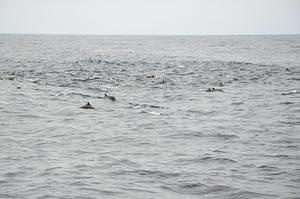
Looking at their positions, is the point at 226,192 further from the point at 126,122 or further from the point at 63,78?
the point at 63,78

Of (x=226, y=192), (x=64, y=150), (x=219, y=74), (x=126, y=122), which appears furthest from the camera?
(x=219, y=74)

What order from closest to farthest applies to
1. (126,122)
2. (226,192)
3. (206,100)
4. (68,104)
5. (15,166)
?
1. (226,192)
2. (15,166)
3. (126,122)
4. (68,104)
5. (206,100)

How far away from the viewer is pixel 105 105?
83.6 ft

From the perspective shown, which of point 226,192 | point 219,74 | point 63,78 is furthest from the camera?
point 219,74

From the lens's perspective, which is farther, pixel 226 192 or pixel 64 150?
pixel 64 150

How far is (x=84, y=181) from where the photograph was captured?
11.9 meters

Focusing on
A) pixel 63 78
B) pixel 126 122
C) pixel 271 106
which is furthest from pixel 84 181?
pixel 63 78

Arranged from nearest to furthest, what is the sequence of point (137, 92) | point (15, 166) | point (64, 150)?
point (15, 166)
point (64, 150)
point (137, 92)

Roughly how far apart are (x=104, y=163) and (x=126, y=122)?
6.88m

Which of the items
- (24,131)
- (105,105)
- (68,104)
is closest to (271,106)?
(105,105)

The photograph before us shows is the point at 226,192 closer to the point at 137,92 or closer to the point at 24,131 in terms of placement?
the point at 24,131

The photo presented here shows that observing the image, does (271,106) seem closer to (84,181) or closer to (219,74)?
(84,181)

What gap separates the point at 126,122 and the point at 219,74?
2682cm

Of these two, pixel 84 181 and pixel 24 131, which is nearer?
pixel 84 181
